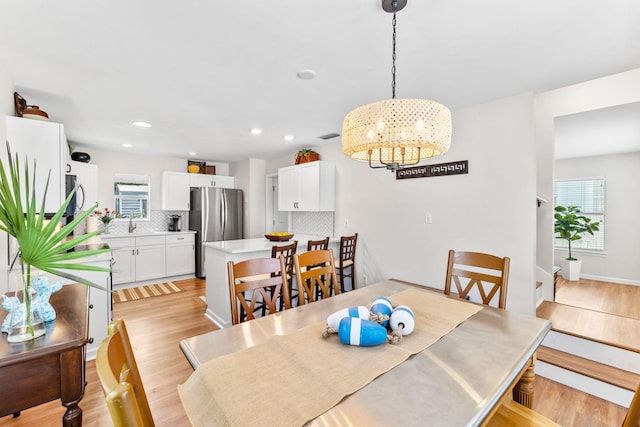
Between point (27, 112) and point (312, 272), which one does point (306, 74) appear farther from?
point (27, 112)

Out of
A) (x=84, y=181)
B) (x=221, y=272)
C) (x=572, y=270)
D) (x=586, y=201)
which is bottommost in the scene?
(x=572, y=270)

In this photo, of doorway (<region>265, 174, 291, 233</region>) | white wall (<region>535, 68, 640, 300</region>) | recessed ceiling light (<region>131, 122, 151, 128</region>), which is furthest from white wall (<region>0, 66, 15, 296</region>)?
white wall (<region>535, 68, 640, 300</region>)

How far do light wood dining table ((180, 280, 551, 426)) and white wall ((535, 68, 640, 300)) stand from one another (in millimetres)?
2179

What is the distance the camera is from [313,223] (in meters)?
4.92

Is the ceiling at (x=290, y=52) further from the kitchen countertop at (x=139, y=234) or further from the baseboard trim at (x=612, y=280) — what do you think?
the baseboard trim at (x=612, y=280)

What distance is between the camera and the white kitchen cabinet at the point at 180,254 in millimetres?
5156

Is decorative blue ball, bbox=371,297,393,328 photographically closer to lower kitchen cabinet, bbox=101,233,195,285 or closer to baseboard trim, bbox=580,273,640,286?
lower kitchen cabinet, bbox=101,233,195,285

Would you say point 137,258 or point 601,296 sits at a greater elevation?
point 137,258

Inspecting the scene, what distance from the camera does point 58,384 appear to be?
1183 millimetres

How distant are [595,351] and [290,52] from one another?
10.6 ft

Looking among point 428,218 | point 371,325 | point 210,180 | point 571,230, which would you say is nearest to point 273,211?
point 210,180

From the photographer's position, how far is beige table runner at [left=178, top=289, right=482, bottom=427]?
2.74 feet

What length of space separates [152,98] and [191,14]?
4.58ft

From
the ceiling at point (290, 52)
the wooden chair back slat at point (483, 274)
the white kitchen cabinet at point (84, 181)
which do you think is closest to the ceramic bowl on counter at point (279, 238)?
the ceiling at point (290, 52)
